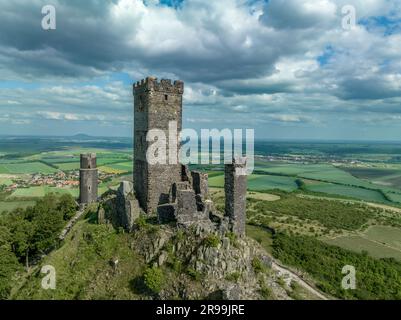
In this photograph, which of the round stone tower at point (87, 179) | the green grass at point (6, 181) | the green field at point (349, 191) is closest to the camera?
the round stone tower at point (87, 179)

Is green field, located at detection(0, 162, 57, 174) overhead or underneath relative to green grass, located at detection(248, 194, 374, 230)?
overhead

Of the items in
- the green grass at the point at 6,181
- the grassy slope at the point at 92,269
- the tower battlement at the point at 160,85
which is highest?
the tower battlement at the point at 160,85

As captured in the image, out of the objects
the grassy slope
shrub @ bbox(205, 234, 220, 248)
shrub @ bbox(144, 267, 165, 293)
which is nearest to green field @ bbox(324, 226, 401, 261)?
shrub @ bbox(205, 234, 220, 248)

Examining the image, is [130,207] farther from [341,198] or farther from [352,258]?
[341,198]

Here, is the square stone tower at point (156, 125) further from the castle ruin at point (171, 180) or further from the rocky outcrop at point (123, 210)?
the rocky outcrop at point (123, 210)

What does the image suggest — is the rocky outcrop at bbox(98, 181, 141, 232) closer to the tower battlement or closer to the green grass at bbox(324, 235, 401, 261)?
the tower battlement

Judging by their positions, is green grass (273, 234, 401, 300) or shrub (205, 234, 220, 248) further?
green grass (273, 234, 401, 300)

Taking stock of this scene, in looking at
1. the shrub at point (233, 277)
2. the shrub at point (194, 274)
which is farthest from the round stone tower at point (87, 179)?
the shrub at point (233, 277)
